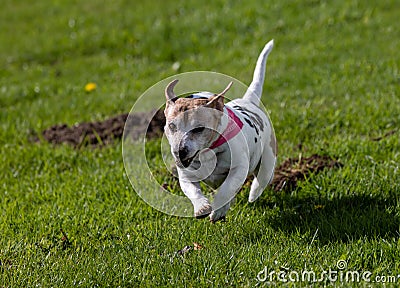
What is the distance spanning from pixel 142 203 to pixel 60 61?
21.5 feet

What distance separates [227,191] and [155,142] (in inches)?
101

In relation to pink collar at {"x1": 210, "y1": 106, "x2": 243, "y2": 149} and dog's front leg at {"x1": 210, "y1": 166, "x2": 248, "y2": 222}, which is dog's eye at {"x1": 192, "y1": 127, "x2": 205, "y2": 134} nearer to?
pink collar at {"x1": 210, "y1": 106, "x2": 243, "y2": 149}

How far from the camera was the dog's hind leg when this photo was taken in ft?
16.2

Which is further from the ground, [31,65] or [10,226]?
[10,226]

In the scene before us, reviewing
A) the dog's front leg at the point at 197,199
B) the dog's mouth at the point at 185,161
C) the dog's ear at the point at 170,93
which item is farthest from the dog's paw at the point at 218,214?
the dog's ear at the point at 170,93

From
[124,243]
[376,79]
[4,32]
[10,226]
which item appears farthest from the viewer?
[4,32]

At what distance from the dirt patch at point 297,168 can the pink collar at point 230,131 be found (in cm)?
129

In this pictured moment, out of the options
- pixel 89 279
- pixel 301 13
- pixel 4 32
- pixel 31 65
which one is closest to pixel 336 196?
pixel 89 279

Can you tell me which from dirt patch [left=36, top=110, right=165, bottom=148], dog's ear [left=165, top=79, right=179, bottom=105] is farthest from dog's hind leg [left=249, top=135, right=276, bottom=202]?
dirt patch [left=36, top=110, right=165, bottom=148]

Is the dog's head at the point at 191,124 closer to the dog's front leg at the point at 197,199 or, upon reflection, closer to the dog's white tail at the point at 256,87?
the dog's front leg at the point at 197,199

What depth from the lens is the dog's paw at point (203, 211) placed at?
402 centimetres

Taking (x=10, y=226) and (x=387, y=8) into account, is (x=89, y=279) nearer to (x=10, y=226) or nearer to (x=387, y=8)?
(x=10, y=226)

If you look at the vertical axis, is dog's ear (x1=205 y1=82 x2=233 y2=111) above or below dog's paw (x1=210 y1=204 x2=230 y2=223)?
above

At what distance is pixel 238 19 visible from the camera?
1130cm
